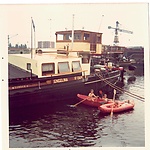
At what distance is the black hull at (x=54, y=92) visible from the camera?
1.87m

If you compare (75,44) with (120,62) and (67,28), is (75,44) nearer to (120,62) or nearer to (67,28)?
(67,28)

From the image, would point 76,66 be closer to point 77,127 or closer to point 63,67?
point 63,67

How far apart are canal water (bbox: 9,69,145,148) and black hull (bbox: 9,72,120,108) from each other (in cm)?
5

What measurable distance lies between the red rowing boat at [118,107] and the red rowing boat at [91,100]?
3 cm

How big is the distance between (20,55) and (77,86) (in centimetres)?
42

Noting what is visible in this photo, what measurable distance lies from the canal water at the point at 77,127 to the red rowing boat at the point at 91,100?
0.03 meters

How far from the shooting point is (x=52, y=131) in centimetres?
186

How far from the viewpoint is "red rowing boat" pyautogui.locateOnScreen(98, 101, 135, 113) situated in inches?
74.1

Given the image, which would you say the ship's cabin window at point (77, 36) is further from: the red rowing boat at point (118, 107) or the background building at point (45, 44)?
the red rowing boat at point (118, 107)

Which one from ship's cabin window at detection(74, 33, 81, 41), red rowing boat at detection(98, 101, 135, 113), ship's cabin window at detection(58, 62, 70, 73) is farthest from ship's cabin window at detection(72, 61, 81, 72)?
red rowing boat at detection(98, 101, 135, 113)

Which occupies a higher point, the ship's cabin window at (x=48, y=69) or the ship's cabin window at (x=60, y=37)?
the ship's cabin window at (x=60, y=37)

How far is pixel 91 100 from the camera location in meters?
1.90

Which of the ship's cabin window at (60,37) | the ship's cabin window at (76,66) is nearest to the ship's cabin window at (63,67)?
the ship's cabin window at (76,66)

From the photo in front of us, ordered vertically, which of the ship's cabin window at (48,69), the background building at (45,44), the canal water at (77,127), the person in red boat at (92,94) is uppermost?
the background building at (45,44)
